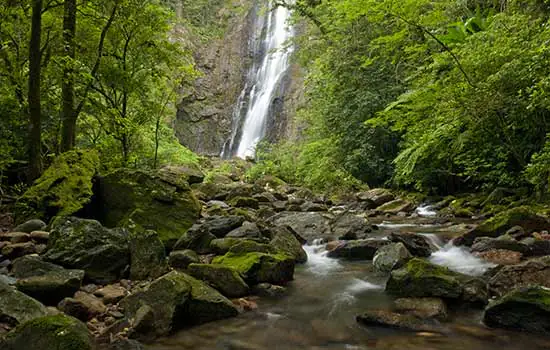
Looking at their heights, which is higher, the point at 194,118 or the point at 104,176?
the point at 194,118

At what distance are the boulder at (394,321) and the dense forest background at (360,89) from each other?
13.9ft

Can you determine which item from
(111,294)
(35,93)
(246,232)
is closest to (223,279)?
(111,294)

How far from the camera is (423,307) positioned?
437cm

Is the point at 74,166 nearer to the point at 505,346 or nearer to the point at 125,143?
the point at 125,143

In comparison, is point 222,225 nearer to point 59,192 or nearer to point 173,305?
point 59,192

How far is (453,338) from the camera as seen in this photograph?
3812mm

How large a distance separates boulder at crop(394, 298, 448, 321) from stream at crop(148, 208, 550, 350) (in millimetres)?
125

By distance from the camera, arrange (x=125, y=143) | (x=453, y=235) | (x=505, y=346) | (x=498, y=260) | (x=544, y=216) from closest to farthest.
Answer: (x=505, y=346) → (x=498, y=260) → (x=544, y=216) → (x=453, y=235) → (x=125, y=143)

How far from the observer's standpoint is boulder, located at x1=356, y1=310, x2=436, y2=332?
402 centimetres

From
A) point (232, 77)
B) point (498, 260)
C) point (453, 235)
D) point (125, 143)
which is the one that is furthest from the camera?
point (232, 77)

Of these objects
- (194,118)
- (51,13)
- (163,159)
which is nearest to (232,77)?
(194,118)

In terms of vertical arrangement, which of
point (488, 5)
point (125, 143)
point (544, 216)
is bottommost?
point (544, 216)

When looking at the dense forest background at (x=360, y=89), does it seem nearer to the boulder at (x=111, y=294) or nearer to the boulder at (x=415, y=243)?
the boulder at (x=415, y=243)

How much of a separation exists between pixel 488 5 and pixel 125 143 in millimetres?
11603
